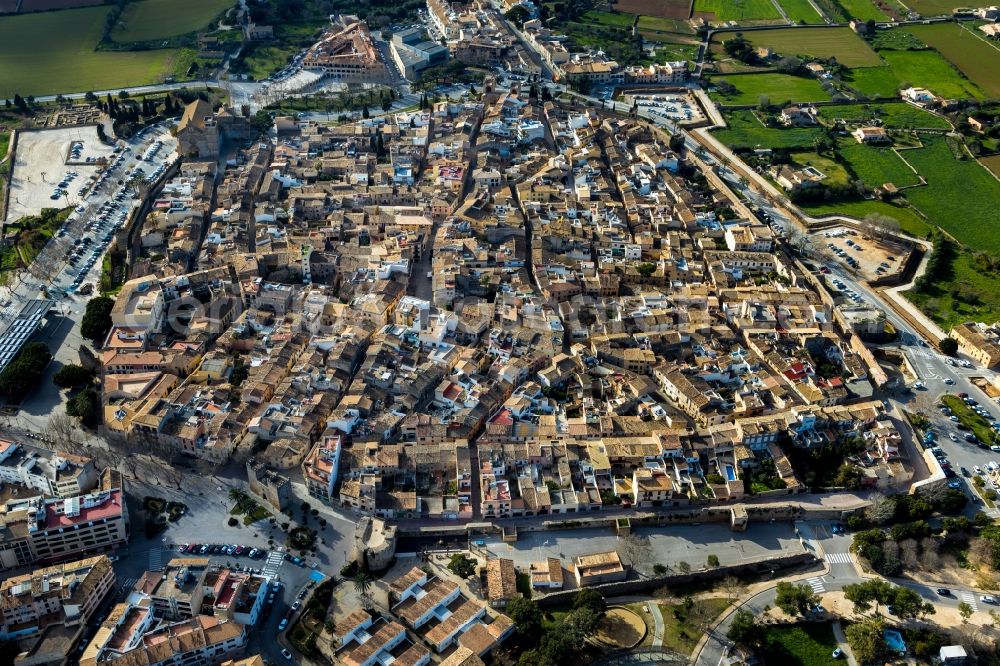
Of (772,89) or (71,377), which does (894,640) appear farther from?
(772,89)

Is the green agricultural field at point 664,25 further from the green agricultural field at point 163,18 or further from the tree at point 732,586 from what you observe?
the tree at point 732,586

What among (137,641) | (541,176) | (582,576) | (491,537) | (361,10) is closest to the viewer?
(137,641)

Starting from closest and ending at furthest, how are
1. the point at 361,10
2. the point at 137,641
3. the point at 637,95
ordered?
the point at 137,641 < the point at 637,95 < the point at 361,10

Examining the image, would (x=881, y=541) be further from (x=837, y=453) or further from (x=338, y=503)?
(x=338, y=503)

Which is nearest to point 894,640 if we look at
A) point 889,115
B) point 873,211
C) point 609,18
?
point 873,211

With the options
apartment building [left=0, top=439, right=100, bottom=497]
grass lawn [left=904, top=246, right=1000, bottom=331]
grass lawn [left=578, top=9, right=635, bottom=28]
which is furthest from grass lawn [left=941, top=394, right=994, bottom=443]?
grass lawn [left=578, top=9, right=635, bottom=28]

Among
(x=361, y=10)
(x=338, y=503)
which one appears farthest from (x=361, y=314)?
(x=361, y=10)
